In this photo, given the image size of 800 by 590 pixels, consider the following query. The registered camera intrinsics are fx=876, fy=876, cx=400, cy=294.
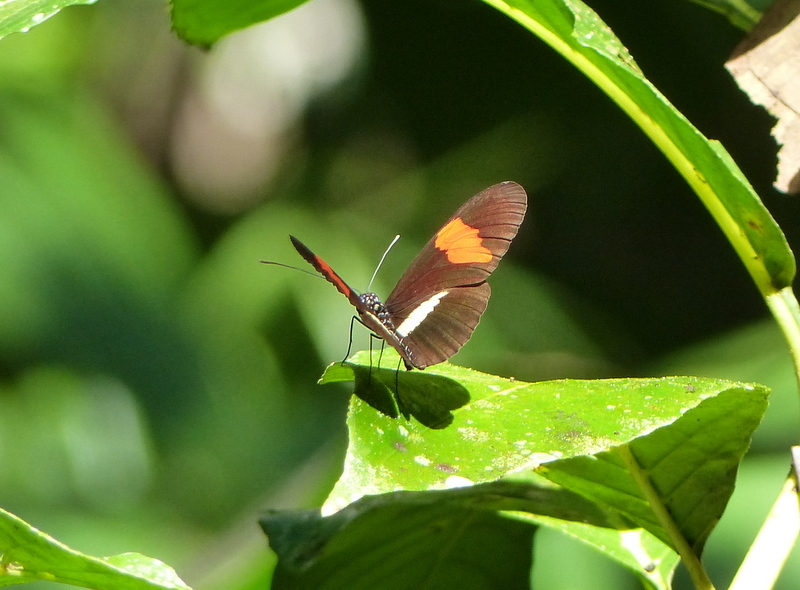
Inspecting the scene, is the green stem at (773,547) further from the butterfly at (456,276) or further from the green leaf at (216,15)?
the green leaf at (216,15)

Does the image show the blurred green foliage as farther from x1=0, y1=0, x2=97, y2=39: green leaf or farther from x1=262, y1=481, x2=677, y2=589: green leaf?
x1=0, y1=0, x2=97, y2=39: green leaf

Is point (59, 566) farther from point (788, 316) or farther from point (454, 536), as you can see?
point (788, 316)

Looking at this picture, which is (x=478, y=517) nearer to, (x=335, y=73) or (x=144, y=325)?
(x=144, y=325)

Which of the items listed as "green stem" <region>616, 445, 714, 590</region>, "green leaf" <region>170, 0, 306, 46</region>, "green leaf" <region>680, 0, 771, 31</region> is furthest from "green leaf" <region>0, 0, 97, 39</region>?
"green leaf" <region>680, 0, 771, 31</region>

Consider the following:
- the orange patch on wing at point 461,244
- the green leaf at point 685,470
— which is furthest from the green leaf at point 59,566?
the orange patch on wing at point 461,244

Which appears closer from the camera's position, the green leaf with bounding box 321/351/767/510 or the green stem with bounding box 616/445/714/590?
the green leaf with bounding box 321/351/767/510

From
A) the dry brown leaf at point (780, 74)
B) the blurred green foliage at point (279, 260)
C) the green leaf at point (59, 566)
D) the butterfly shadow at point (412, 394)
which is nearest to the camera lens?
the green leaf at point (59, 566)

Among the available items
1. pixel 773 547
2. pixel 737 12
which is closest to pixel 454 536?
pixel 773 547
